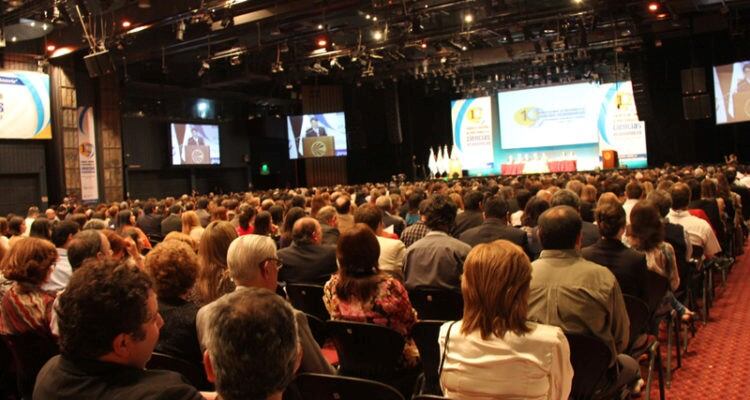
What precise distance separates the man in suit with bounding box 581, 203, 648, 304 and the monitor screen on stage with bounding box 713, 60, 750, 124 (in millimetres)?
15909

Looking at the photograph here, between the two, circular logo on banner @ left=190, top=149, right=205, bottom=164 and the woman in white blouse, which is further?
circular logo on banner @ left=190, top=149, right=205, bottom=164

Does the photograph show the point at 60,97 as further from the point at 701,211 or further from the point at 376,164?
the point at 701,211

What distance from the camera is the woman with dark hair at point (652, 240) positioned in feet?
13.1

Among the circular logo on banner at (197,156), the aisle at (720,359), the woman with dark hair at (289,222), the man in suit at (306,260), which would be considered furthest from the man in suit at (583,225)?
the circular logo on banner at (197,156)

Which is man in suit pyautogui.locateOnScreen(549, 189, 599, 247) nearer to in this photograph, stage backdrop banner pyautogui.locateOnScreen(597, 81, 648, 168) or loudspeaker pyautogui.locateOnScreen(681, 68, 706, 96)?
loudspeaker pyautogui.locateOnScreen(681, 68, 706, 96)

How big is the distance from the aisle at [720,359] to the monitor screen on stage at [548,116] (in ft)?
49.7

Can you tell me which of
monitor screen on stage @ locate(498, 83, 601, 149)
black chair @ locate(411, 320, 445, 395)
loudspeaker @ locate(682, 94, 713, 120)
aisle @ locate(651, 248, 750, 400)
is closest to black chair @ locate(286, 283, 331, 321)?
black chair @ locate(411, 320, 445, 395)

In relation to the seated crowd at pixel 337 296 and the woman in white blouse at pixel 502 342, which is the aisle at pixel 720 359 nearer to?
the seated crowd at pixel 337 296

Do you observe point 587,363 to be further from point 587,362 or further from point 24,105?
point 24,105

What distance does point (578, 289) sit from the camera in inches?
110

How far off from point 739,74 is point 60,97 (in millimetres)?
17708

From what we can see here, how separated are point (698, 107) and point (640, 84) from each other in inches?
61.1

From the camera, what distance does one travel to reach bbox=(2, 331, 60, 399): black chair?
3.31 metres

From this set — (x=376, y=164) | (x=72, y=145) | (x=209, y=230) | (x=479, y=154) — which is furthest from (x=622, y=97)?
(x=209, y=230)
